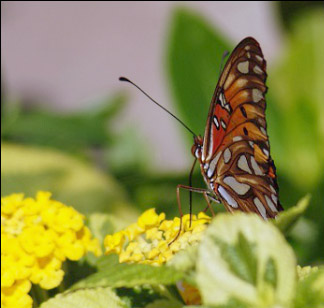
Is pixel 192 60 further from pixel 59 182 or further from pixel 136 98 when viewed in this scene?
pixel 136 98

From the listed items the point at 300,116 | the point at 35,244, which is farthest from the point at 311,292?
the point at 300,116

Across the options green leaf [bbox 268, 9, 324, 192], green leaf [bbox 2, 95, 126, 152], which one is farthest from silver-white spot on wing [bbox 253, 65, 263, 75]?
green leaf [bbox 2, 95, 126, 152]

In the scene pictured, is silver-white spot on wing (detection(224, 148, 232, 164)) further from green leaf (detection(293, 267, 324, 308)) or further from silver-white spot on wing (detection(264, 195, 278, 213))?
green leaf (detection(293, 267, 324, 308))

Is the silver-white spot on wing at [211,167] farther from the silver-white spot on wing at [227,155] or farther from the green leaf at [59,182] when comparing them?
the green leaf at [59,182]

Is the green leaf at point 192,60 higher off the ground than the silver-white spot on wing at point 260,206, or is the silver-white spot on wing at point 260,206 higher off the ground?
the silver-white spot on wing at point 260,206

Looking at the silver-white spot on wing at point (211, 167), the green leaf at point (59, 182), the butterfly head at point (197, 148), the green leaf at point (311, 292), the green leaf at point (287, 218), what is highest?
the green leaf at point (287, 218)

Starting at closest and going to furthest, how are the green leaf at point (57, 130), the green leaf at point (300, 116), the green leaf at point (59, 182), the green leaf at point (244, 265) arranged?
the green leaf at point (244, 265), the green leaf at point (59, 182), the green leaf at point (300, 116), the green leaf at point (57, 130)

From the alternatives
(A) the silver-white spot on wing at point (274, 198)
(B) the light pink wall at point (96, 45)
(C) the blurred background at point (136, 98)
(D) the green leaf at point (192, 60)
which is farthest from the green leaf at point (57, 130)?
(A) the silver-white spot on wing at point (274, 198)
